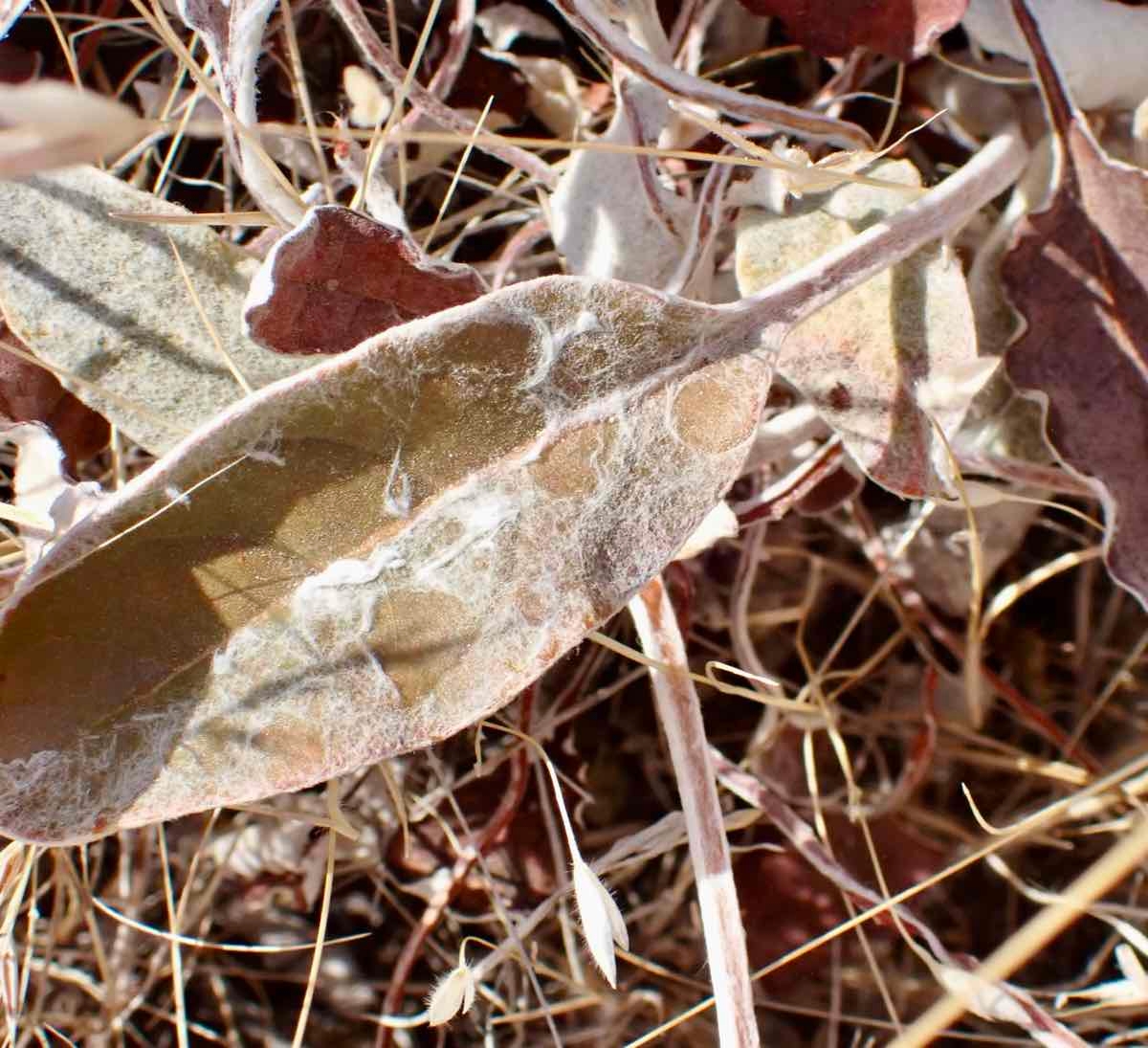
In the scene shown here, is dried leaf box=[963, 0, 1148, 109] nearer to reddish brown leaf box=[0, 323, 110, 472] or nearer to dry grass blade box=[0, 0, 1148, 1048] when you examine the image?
dry grass blade box=[0, 0, 1148, 1048]

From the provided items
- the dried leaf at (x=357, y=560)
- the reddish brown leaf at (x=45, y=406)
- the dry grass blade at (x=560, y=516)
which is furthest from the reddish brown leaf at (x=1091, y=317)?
the reddish brown leaf at (x=45, y=406)

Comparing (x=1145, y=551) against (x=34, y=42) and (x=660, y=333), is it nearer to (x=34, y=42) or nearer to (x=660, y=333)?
(x=660, y=333)

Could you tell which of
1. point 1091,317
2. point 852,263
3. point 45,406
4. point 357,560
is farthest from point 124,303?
point 1091,317

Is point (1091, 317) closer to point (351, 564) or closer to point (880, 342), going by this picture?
point (880, 342)

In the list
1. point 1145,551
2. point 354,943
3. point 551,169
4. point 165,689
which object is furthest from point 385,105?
point 354,943

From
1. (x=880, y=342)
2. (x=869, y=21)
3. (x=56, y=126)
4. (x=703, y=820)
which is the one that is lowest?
(x=703, y=820)
